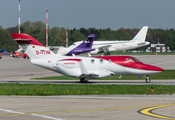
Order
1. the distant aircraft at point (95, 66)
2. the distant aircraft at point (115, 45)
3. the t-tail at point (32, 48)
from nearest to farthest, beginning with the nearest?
the distant aircraft at point (95, 66)
the t-tail at point (32, 48)
the distant aircraft at point (115, 45)

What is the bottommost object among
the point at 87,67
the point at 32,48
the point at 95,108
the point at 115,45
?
the point at 95,108

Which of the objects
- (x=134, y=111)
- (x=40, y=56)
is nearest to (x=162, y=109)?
(x=134, y=111)

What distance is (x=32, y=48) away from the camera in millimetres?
31109

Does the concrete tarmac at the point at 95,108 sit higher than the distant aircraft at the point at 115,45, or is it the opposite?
the distant aircraft at the point at 115,45

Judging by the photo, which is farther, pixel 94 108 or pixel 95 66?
pixel 95 66

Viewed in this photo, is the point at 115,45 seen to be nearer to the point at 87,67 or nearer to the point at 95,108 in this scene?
the point at 87,67

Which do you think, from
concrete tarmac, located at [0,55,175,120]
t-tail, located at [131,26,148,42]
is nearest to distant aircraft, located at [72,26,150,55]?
t-tail, located at [131,26,148,42]

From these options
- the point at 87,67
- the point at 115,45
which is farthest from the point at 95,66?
the point at 115,45

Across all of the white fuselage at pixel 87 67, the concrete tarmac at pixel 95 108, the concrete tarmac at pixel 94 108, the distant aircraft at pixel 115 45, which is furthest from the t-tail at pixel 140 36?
the concrete tarmac at pixel 94 108

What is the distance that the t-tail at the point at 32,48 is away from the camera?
3083 cm

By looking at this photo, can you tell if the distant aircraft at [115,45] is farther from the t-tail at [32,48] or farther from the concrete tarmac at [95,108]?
the concrete tarmac at [95,108]

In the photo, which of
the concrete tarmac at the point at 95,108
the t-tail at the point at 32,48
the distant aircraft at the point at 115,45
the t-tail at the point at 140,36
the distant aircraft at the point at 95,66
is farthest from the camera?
the t-tail at the point at 140,36

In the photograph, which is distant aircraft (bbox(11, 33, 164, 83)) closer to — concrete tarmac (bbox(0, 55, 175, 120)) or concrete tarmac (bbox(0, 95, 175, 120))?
concrete tarmac (bbox(0, 55, 175, 120))

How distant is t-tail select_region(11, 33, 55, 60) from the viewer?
3083 centimetres
